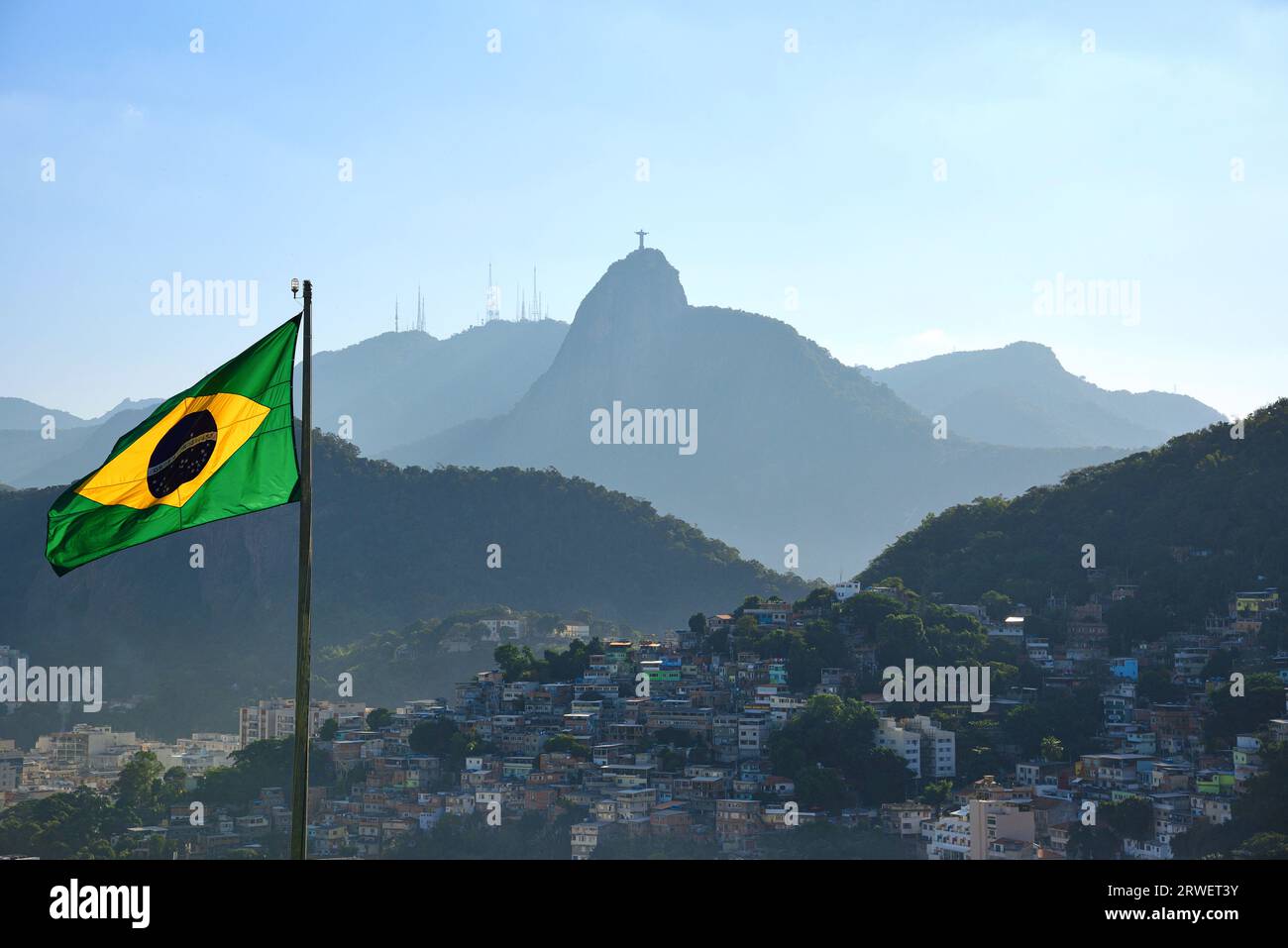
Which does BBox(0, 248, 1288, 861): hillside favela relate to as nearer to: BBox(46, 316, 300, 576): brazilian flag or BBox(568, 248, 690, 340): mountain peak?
BBox(46, 316, 300, 576): brazilian flag

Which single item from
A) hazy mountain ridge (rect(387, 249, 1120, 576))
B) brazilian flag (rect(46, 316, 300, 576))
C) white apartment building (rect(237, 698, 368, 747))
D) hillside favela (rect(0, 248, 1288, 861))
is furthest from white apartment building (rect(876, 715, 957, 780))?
hazy mountain ridge (rect(387, 249, 1120, 576))

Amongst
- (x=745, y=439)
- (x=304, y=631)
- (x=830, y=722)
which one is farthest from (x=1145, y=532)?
(x=745, y=439)

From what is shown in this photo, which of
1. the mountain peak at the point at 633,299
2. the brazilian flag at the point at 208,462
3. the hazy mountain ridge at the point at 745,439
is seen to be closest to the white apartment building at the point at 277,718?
the brazilian flag at the point at 208,462

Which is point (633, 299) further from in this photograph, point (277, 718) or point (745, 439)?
point (277, 718)

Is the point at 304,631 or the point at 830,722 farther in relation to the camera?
the point at 830,722

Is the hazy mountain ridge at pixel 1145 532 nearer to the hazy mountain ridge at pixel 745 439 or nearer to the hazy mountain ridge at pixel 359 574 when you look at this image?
the hazy mountain ridge at pixel 359 574

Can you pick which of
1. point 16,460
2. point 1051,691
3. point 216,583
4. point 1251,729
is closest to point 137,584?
point 216,583

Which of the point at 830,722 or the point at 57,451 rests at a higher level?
the point at 57,451

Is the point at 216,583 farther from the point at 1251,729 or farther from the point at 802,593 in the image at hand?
the point at 1251,729

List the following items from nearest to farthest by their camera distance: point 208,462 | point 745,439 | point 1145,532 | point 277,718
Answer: point 208,462
point 1145,532
point 277,718
point 745,439
